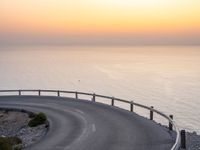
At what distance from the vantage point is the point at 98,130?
2044cm

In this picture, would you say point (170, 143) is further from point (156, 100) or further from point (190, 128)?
point (156, 100)

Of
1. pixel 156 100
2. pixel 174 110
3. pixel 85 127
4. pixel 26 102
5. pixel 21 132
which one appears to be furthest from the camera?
pixel 156 100

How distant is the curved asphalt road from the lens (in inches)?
661

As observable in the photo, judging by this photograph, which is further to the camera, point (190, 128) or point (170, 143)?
point (190, 128)

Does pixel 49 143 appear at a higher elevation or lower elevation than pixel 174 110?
higher

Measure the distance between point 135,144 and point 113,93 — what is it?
7764cm

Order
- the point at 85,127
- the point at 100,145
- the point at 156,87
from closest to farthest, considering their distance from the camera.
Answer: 1. the point at 100,145
2. the point at 85,127
3. the point at 156,87

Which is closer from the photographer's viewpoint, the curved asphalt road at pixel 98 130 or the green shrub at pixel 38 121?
the curved asphalt road at pixel 98 130

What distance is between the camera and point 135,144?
1666 centimetres

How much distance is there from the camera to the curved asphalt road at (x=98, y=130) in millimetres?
16781

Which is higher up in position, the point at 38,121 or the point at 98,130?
the point at 98,130

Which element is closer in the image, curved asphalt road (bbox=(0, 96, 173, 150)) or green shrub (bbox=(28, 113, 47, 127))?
curved asphalt road (bbox=(0, 96, 173, 150))

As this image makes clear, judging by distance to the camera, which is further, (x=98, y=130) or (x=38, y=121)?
(x=38, y=121)

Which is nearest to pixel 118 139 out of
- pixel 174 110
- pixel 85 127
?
pixel 85 127
